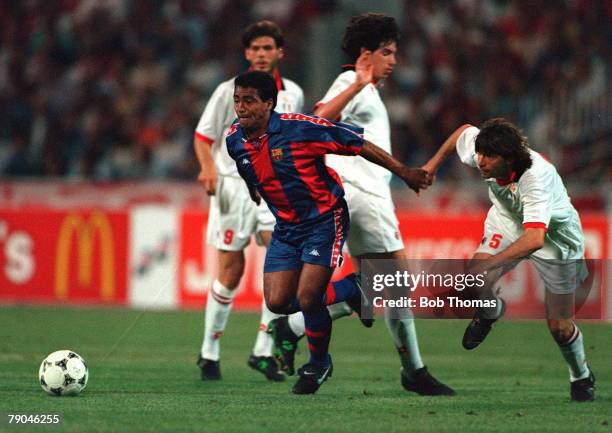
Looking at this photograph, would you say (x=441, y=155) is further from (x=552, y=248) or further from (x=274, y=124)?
(x=274, y=124)

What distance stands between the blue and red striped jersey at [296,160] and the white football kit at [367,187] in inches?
21.9

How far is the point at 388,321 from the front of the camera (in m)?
7.04

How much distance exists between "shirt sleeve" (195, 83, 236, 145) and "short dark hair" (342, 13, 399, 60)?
3.49ft

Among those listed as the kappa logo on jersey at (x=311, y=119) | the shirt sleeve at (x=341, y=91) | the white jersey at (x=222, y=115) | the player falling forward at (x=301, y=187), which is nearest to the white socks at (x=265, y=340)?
the white jersey at (x=222, y=115)

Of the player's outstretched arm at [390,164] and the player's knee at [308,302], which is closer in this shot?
the player's outstretched arm at [390,164]

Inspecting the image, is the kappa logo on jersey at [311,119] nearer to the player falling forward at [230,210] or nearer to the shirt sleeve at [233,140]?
the shirt sleeve at [233,140]

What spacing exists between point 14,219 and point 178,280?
1.96 m

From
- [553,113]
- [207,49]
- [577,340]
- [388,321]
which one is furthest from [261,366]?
[207,49]

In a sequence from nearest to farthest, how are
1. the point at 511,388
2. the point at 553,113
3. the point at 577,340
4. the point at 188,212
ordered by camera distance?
the point at 577,340, the point at 511,388, the point at 188,212, the point at 553,113

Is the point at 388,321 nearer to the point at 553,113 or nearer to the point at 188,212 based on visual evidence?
the point at 188,212

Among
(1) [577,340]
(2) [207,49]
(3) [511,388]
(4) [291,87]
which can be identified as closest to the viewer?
(1) [577,340]

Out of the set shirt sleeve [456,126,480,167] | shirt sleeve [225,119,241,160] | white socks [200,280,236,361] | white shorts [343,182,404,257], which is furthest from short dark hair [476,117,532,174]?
white socks [200,280,236,361]

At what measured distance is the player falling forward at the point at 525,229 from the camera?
6.23m

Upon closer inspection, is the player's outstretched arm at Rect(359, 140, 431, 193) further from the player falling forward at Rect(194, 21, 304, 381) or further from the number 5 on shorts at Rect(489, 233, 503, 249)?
the player falling forward at Rect(194, 21, 304, 381)
